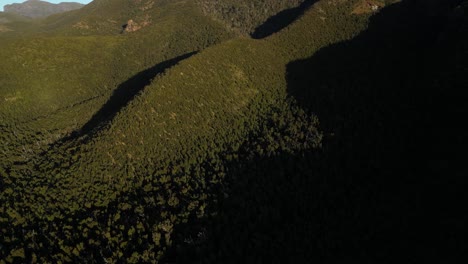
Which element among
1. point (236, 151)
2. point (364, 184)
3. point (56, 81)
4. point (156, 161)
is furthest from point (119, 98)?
point (364, 184)

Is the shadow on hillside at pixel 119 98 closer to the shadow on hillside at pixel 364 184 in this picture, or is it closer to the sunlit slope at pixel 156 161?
the sunlit slope at pixel 156 161

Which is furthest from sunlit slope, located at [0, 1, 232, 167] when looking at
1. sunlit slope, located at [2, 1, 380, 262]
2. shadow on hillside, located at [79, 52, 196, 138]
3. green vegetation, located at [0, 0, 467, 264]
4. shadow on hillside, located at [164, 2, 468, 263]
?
shadow on hillside, located at [164, 2, 468, 263]

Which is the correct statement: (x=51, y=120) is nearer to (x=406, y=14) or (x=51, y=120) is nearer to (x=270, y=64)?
(x=270, y=64)

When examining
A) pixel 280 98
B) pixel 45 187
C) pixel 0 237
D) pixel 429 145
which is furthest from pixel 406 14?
pixel 0 237

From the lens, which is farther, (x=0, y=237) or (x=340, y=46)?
(x=340, y=46)

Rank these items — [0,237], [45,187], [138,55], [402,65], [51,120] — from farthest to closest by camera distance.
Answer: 1. [138,55]
2. [51,120]
3. [402,65]
4. [45,187]
5. [0,237]

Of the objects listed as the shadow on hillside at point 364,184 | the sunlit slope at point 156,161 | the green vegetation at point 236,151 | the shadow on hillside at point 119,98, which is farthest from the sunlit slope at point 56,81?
the shadow on hillside at point 364,184
